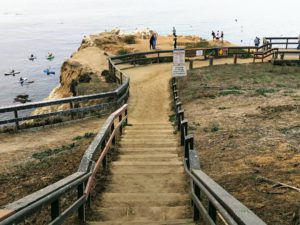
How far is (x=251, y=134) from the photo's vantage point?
10.9 meters

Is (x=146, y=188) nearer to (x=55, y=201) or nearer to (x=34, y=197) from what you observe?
(x=55, y=201)

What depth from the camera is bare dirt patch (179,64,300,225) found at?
21.1ft

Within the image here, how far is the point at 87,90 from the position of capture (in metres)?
22.9

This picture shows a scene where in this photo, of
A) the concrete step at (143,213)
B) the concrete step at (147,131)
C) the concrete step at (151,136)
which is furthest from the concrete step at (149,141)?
the concrete step at (143,213)

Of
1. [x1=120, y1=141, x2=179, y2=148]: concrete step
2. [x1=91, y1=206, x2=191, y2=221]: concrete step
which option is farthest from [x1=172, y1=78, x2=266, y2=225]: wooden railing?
[x1=120, y1=141, x2=179, y2=148]: concrete step

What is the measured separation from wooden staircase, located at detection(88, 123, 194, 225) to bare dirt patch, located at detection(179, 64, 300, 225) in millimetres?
824

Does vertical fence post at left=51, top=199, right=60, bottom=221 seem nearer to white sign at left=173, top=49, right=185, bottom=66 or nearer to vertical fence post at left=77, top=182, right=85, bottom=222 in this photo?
vertical fence post at left=77, top=182, right=85, bottom=222

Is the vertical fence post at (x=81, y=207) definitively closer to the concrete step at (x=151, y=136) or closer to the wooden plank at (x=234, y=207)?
the wooden plank at (x=234, y=207)

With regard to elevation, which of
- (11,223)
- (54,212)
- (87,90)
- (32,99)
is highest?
(11,223)

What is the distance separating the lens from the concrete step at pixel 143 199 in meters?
6.75

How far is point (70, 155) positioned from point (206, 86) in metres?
12.9

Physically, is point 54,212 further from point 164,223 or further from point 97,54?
point 97,54

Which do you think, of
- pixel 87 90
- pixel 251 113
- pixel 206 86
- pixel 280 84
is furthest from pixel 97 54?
pixel 251 113

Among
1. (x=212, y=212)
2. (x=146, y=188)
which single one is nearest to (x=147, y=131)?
(x=146, y=188)
